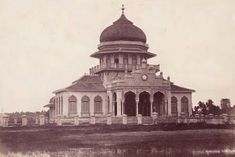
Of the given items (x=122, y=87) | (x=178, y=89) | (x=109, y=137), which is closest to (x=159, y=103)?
(x=178, y=89)

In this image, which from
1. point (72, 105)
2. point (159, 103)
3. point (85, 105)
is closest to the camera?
point (72, 105)

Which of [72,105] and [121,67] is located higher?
[121,67]

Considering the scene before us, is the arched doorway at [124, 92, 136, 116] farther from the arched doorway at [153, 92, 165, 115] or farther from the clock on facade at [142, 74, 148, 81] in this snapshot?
the clock on facade at [142, 74, 148, 81]

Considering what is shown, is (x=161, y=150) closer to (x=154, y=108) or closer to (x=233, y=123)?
(x=233, y=123)

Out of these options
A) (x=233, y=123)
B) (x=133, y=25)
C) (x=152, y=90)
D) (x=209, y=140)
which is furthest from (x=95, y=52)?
(x=209, y=140)

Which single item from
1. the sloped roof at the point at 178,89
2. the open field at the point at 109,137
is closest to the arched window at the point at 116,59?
the sloped roof at the point at 178,89

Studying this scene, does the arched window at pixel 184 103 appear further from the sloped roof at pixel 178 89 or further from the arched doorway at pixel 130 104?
the arched doorway at pixel 130 104

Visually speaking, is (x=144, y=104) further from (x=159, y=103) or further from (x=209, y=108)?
(x=209, y=108)
